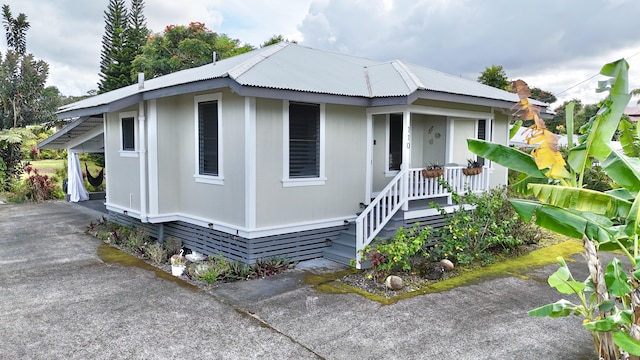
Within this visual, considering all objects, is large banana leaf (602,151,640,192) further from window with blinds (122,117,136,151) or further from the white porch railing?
window with blinds (122,117,136,151)

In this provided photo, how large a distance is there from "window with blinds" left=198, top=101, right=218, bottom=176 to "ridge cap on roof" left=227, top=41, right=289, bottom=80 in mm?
927

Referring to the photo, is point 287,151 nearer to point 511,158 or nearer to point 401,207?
point 401,207

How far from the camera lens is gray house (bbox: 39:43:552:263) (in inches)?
275

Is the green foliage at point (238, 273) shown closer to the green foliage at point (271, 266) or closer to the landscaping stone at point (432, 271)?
the green foliage at point (271, 266)

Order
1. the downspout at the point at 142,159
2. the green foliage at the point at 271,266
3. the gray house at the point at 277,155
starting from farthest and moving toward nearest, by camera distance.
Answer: the downspout at the point at 142,159, the gray house at the point at 277,155, the green foliage at the point at 271,266

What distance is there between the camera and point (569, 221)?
10.9 ft

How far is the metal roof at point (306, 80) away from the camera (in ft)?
22.0

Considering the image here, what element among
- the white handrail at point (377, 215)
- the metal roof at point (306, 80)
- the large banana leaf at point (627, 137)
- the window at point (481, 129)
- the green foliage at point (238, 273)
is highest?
the metal roof at point (306, 80)

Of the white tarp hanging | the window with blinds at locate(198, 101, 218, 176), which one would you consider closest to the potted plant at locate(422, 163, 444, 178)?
the window with blinds at locate(198, 101, 218, 176)

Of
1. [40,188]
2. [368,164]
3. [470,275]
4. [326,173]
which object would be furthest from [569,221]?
[40,188]

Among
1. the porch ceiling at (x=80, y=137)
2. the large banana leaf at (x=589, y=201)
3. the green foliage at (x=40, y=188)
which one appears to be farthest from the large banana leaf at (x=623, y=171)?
the green foliage at (x=40, y=188)

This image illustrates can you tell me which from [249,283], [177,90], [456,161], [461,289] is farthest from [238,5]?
[461,289]

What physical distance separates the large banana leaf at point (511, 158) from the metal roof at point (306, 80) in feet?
11.9

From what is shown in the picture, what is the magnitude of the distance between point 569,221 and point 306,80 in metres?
5.06
